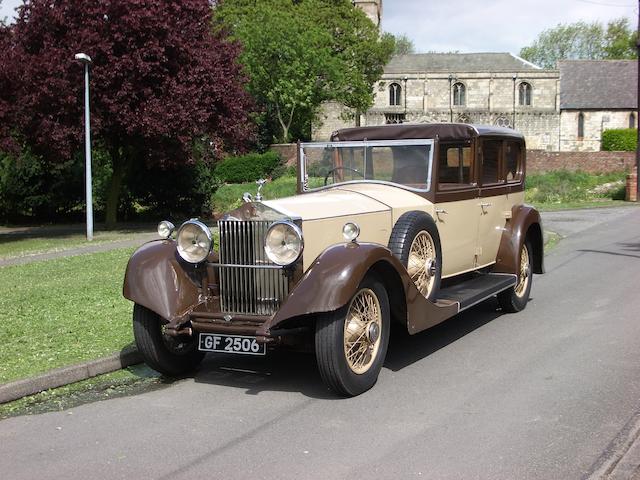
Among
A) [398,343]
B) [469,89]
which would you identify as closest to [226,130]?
[398,343]

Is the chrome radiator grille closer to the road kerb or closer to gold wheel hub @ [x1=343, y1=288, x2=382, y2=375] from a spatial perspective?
gold wheel hub @ [x1=343, y1=288, x2=382, y2=375]

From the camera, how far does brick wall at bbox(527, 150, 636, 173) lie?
4306cm

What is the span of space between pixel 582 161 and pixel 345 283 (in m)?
42.5

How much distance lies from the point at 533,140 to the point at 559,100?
14.4 feet

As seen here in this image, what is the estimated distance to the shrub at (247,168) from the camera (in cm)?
4678

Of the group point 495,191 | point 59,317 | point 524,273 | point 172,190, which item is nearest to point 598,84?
point 172,190

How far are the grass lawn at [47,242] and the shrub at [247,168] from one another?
81.8 feet

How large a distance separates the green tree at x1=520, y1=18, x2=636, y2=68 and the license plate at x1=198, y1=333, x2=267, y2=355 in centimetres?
8313

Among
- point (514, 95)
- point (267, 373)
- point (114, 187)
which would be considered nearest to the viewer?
point (267, 373)

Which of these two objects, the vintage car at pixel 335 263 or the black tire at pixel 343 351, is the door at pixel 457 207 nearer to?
the vintage car at pixel 335 263

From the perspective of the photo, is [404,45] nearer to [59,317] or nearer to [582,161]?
[582,161]

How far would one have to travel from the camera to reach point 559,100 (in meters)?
66.8

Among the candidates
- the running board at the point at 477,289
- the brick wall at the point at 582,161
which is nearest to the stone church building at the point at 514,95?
the brick wall at the point at 582,161

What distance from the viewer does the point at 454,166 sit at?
762 centimetres
